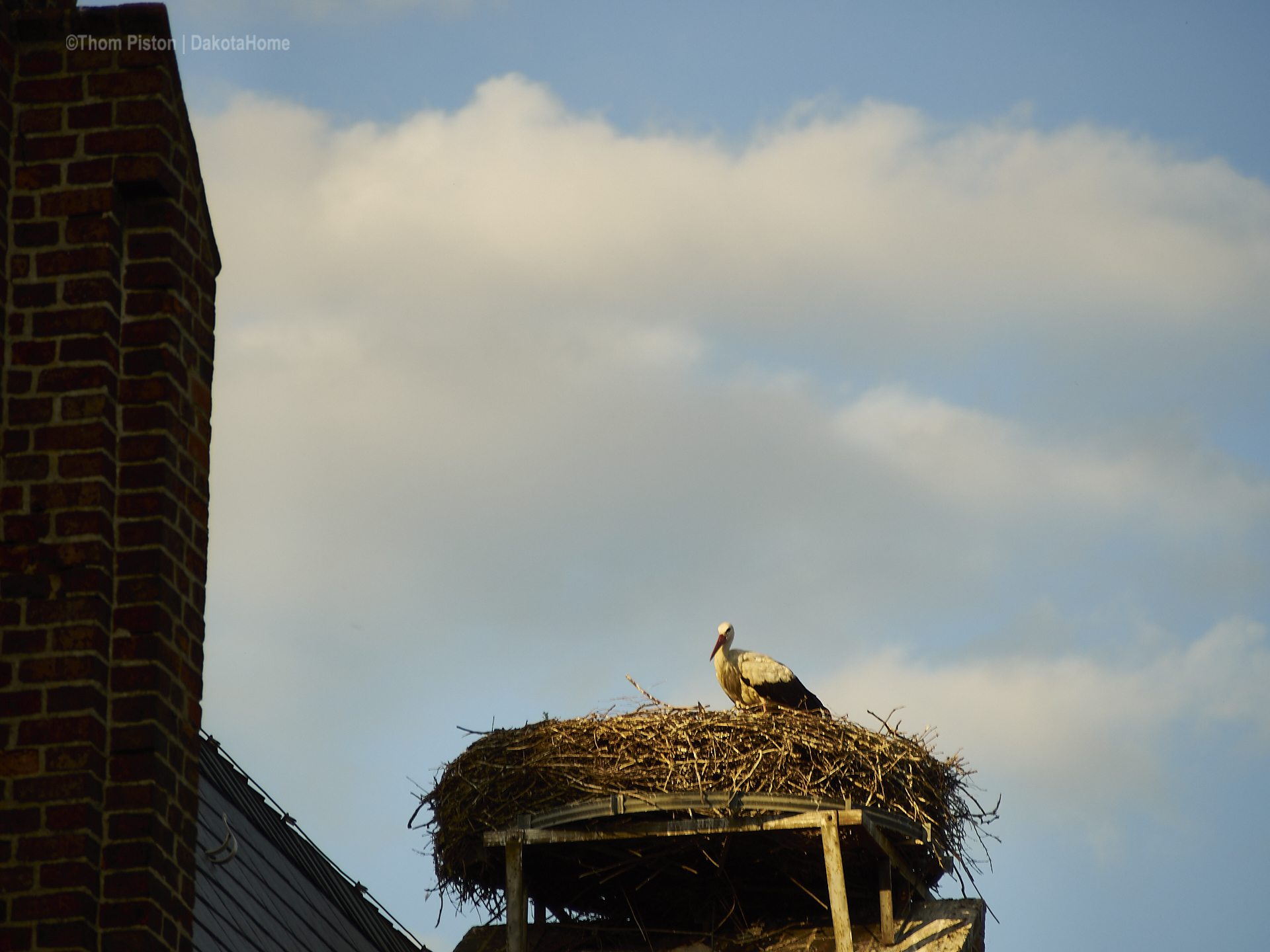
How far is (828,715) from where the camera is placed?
13.2 m

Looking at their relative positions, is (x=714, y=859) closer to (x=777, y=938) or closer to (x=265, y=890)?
(x=777, y=938)

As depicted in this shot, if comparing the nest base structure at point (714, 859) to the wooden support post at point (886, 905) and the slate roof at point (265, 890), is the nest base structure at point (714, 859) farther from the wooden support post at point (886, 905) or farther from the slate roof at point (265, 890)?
the slate roof at point (265, 890)

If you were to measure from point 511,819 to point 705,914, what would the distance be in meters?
1.93

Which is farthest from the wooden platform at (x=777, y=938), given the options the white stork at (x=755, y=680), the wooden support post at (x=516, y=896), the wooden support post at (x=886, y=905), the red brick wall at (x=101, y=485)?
the red brick wall at (x=101, y=485)

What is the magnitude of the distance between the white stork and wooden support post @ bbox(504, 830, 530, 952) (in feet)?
8.28

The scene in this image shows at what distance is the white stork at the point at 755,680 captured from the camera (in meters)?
14.4

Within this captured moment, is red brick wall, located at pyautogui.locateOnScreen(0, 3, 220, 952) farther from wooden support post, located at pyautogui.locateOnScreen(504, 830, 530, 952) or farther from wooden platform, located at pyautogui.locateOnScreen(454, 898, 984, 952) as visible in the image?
wooden platform, located at pyautogui.locateOnScreen(454, 898, 984, 952)

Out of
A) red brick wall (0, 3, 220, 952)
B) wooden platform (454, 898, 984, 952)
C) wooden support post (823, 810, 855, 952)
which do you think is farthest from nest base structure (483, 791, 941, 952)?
red brick wall (0, 3, 220, 952)

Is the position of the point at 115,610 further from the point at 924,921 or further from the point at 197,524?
the point at 924,921

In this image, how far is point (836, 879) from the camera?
1213 cm

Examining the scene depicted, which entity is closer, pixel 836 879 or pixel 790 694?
pixel 836 879

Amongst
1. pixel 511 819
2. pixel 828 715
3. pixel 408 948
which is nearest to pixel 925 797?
pixel 828 715

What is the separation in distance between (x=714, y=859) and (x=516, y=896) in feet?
5.04

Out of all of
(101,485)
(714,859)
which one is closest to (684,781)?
(714,859)
